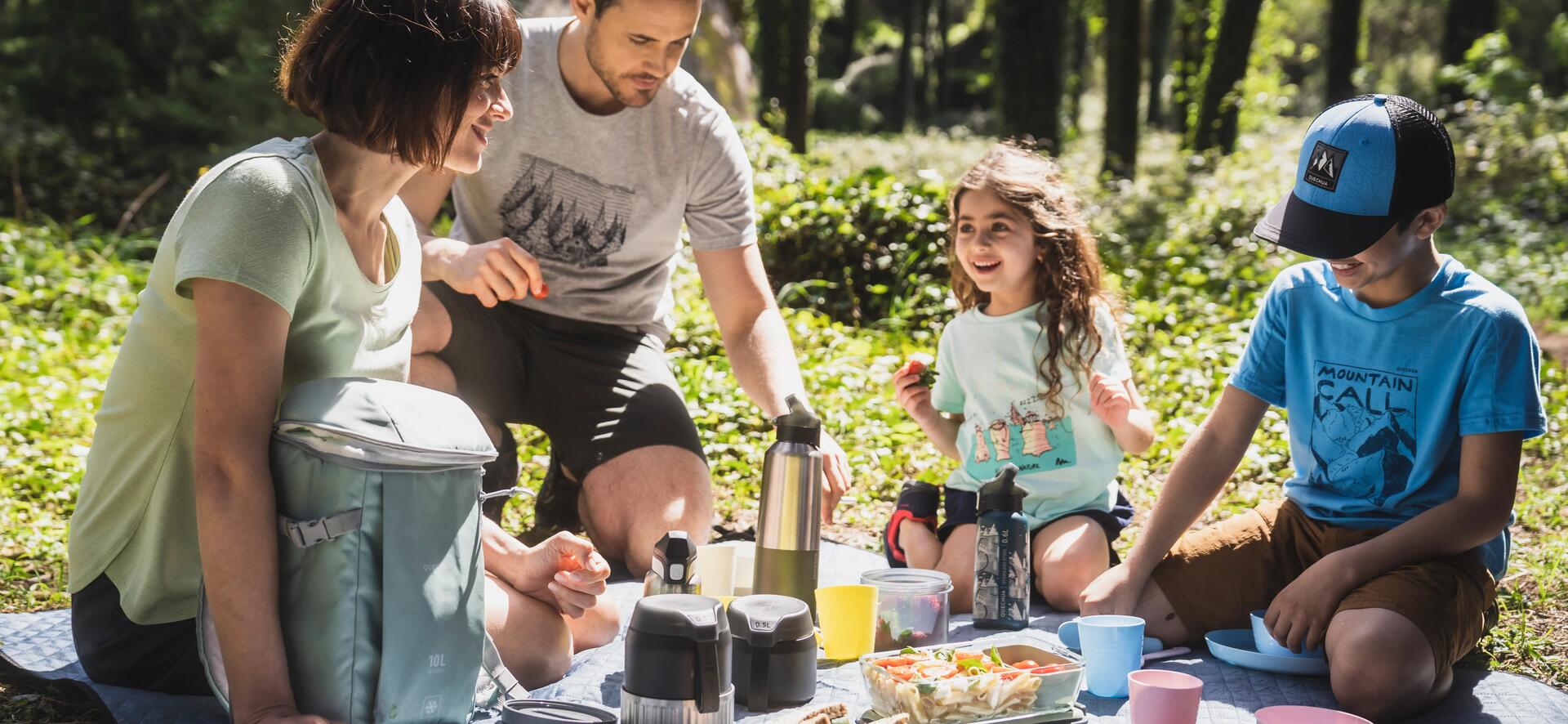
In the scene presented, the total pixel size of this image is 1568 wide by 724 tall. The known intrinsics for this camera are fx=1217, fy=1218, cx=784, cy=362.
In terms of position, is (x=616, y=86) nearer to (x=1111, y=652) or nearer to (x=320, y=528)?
(x=320, y=528)

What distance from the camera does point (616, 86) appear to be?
340cm

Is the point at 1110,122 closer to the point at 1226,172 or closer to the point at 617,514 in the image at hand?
the point at 1226,172

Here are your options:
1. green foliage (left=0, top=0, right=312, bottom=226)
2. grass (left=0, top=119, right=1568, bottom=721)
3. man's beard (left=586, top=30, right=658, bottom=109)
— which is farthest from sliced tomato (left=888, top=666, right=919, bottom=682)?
green foliage (left=0, top=0, right=312, bottom=226)

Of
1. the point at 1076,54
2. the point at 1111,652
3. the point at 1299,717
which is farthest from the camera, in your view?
the point at 1076,54

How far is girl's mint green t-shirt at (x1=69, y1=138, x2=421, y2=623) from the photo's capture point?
1.99 metres

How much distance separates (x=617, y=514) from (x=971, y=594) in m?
1.00

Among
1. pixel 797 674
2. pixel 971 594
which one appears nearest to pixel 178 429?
pixel 797 674

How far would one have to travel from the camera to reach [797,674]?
7.79 feet

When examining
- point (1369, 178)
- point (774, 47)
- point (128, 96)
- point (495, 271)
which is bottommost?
point (495, 271)

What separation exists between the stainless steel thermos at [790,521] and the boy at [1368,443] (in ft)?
2.36

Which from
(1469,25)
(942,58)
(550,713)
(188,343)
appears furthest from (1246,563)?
(942,58)

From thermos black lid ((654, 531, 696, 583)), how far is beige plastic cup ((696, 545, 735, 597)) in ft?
1.27

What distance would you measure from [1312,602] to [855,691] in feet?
3.26

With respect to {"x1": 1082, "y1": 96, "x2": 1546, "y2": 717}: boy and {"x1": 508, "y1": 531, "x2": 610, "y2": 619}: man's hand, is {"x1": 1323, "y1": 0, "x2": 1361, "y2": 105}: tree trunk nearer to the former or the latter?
{"x1": 1082, "y1": 96, "x2": 1546, "y2": 717}: boy
